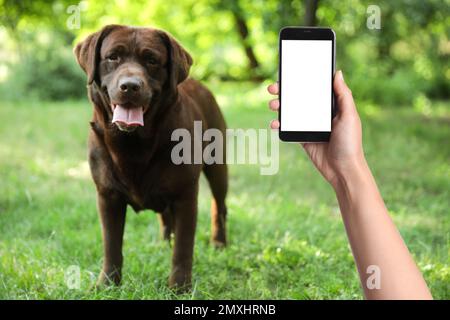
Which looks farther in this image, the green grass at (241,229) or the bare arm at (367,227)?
the green grass at (241,229)

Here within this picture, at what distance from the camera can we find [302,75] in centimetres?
278

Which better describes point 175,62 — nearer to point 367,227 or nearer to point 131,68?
point 131,68

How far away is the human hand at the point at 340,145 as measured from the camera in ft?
7.53

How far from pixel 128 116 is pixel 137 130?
0.21 meters

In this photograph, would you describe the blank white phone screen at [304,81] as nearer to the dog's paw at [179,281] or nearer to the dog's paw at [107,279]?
the dog's paw at [179,281]

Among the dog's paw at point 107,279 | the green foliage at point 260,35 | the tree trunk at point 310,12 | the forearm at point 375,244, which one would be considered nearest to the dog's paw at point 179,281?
the dog's paw at point 107,279

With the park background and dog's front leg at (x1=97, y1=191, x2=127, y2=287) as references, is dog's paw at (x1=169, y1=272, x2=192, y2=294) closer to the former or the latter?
the park background

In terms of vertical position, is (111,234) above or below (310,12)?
below

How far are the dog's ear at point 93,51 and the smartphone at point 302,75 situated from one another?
115cm

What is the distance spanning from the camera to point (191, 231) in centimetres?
373

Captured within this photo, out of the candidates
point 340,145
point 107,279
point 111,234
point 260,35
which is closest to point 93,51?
point 111,234

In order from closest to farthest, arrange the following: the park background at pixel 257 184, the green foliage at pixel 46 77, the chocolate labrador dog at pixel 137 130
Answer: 1. the chocolate labrador dog at pixel 137 130
2. the park background at pixel 257 184
3. the green foliage at pixel 46 77

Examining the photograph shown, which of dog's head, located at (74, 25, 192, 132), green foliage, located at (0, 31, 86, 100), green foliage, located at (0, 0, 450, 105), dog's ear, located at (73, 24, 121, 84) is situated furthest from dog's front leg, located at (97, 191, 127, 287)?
green foliage, located at (0, 31, 86, 100)
